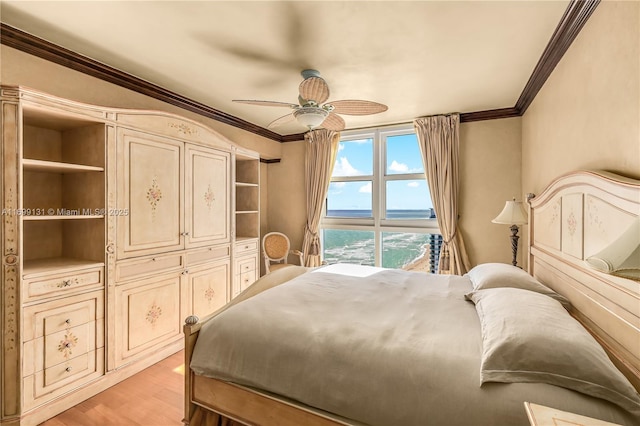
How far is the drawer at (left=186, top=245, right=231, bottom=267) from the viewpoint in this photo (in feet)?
9.75

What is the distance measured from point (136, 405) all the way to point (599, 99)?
136 inches

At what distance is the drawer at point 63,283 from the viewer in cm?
184

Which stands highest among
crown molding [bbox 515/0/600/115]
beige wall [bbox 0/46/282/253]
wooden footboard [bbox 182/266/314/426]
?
crown molding [bbox 515/0/600/115]

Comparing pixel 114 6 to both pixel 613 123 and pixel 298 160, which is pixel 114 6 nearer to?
pixel 613 123

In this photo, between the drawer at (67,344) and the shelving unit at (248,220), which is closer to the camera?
the drawer at (67,344)

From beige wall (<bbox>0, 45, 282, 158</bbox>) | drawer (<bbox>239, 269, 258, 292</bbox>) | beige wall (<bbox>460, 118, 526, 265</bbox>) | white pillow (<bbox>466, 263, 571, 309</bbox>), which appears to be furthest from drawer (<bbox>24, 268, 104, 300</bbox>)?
beige wall (<bbox>460, 118, 526, 265</bbox>)

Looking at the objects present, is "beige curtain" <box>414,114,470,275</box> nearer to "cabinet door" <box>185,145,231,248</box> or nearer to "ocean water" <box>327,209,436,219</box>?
"ocean water" <box>327,209,436,219</box>

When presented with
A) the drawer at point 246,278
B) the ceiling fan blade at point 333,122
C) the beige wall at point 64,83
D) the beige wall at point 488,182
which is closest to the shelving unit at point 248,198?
the drawer at point 246,278

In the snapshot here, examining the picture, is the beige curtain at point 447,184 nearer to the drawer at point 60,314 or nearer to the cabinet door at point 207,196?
the cabinet door at point 207,196

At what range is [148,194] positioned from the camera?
255 cm

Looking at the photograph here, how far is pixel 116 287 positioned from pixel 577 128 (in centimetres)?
344

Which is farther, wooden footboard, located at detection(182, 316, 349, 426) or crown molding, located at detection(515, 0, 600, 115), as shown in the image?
crown molding, located at detection(515, 0, 600, 115)

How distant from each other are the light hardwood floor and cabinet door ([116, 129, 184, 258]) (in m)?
1.02

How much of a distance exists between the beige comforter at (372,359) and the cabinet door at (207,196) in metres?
1.41
